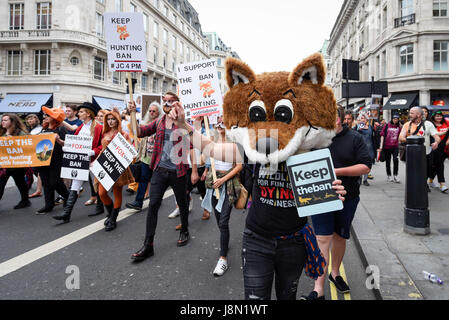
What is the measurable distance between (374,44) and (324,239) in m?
32.9

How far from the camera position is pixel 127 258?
369 cm

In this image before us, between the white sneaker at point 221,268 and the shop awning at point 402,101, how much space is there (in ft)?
84.9

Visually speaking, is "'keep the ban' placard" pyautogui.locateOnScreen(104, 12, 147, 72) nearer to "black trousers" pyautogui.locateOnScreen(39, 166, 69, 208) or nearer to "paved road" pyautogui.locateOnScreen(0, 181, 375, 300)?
"paved road" pyautogui.locateOnScreen(0, 181, 375, 300)

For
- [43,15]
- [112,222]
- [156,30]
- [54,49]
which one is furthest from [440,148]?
[156,30]

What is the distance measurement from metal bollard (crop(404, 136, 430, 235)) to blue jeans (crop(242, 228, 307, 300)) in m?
3.09

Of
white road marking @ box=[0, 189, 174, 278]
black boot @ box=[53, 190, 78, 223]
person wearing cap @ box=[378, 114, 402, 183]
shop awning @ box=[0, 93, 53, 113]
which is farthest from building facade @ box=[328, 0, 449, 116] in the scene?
shop awning @ box=[0, 93, 53, 113]

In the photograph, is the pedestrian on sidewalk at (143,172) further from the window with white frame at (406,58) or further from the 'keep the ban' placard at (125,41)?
the window with white frame at (406,58)

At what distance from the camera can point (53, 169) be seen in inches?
234

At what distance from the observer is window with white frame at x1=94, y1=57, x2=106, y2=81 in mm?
27381

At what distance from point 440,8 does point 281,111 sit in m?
29.0

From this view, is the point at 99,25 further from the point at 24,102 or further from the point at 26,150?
the point at 26,150

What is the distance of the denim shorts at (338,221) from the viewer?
112 inches
